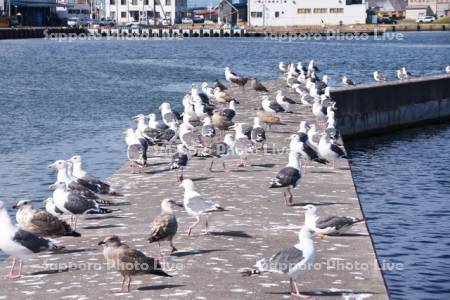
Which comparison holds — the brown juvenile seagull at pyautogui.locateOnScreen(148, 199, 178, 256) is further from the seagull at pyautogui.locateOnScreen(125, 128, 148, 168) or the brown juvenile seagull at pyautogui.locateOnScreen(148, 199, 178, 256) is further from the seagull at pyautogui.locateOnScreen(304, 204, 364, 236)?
the seagull at pyautogui.locateOnScreen(125, 128, 148, 168)

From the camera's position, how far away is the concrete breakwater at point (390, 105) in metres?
41.4

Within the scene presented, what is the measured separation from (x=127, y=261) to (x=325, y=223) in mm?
4377

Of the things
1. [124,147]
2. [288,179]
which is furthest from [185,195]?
[124,147]

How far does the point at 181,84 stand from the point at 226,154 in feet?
165

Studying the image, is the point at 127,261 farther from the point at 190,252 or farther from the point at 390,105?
the point at 390,105

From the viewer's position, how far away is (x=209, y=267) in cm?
1454

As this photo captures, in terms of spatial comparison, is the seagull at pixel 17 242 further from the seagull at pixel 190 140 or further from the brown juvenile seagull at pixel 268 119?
the brown juvenile seagull at pixel 268 119

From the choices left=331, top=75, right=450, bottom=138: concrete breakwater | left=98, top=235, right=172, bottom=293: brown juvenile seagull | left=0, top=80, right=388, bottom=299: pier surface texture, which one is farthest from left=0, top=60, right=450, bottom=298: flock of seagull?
left=331, top=75, right=450, bottom=138: concrete breakwater

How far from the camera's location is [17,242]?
1411 cm

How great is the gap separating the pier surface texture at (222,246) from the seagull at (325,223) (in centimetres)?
17

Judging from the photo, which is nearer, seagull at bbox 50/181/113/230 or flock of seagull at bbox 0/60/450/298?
flock of seagull at bbox 0/60/450/298

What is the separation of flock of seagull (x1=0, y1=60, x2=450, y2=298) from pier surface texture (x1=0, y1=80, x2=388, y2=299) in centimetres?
26

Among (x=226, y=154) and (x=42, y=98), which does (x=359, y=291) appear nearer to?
(x=226, y=154)

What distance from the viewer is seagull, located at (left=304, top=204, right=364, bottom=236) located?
1628cm
